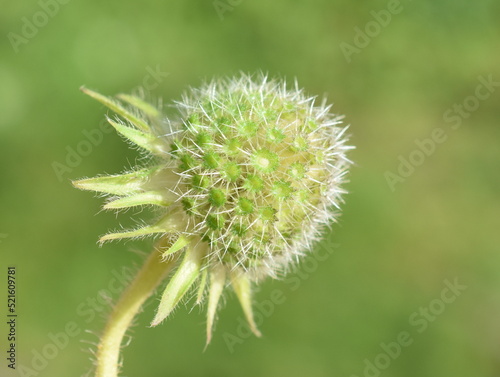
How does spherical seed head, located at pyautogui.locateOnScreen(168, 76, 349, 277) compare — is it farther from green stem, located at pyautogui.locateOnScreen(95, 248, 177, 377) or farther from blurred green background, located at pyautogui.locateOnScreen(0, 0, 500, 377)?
blurred green background, located at pyautogui.locateOnScreen(0, 0, 500, 377)

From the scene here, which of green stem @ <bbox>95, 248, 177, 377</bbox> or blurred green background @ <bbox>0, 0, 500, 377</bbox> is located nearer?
green stem @ <bbox>95, 248, 177, 377</bbox>

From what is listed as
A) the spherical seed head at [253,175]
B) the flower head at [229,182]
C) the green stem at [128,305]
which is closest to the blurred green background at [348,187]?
the green stem at [128,305]

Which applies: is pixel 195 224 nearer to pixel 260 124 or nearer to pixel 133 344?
pixel 260 124

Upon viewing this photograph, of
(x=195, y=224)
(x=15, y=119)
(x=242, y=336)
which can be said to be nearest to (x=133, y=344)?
(x=242, y=336)

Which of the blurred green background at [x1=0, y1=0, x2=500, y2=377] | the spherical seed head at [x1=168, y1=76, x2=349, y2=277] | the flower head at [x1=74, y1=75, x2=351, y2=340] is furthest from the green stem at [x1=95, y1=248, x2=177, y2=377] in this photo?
the blurred green background at [x1=0, y1=0, x2=500, y2=377]

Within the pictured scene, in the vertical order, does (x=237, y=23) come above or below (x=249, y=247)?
above

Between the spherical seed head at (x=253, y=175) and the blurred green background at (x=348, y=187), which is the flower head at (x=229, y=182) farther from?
the blurred green background at (x=348, y=187)
